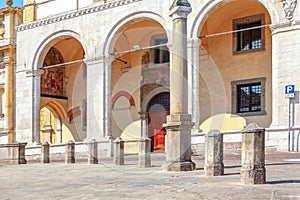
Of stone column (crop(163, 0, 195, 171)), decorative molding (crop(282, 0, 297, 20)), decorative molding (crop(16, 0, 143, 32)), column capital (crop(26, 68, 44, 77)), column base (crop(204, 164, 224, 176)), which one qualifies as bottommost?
column base (crop(204, 164, 224, 176))

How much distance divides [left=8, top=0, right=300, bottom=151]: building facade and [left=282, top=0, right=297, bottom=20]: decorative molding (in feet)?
0.12

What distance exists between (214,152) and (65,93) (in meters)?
21.0

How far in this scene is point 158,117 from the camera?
24328 mm

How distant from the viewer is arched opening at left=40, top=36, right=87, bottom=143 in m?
26.6

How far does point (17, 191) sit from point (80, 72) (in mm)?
21124

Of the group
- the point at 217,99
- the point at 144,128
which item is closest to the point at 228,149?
the point at 217,99

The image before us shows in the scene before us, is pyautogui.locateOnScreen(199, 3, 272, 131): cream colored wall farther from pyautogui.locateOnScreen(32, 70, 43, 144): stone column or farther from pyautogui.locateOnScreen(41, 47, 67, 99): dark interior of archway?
pyautogui.locateOnScreen(41, 47, 67, 99): dark interior of archway

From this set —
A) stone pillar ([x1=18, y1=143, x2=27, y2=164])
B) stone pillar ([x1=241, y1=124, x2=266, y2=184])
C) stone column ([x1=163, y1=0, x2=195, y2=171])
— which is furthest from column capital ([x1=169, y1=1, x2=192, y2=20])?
stone pillar ([x1=18, y1=143, x2=27, y2=164])

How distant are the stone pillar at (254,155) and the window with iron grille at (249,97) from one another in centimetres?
1421

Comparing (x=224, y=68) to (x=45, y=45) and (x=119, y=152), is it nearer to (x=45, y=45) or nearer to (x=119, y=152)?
(x=45, y=45)

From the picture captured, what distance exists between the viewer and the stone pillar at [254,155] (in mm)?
6605

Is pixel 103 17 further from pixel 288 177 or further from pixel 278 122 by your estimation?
pixel 288 177

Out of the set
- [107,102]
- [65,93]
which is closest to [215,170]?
[107,102]

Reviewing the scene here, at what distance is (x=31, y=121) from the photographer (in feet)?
79.0
